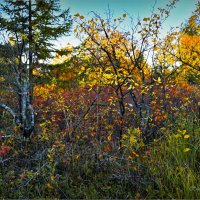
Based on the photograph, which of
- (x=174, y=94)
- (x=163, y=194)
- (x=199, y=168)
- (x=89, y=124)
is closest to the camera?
(x=163, y=194)

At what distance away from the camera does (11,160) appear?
196 inches

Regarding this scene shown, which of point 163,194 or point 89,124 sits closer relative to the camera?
point 163,194

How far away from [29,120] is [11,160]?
5.45 feet

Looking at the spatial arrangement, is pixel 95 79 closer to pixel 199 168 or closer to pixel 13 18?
pixel 199 168

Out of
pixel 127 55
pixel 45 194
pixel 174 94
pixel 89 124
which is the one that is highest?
pixel 127 55

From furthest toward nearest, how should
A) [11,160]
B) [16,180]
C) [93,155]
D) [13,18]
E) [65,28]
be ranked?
[65,28]
[13,18]
[11,160]
[93,155]
[16,180]

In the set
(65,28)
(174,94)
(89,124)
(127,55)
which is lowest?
(89,124)

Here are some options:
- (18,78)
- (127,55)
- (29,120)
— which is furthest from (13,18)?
(127,55)

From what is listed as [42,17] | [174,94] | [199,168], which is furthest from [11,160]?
[42,17]

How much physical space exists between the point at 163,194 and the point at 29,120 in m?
4.34

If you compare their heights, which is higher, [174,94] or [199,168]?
[174,94]

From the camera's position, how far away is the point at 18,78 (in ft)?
20.7

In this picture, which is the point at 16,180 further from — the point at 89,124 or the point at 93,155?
the point at 89,124

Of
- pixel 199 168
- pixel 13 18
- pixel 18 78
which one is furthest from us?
pixel 13 18
